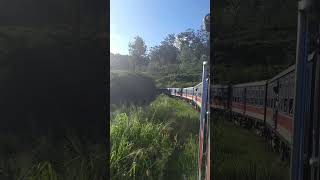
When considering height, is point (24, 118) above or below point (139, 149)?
A: above

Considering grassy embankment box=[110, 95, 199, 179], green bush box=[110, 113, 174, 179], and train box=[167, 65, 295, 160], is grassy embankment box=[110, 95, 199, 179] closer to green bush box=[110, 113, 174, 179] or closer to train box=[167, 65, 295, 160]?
green bush box=[110, 113, 174, 179]

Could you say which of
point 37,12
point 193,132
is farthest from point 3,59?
point 193,132

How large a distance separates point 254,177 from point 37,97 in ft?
5.64

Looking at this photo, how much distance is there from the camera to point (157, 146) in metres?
3.41

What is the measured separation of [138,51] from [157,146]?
783mm

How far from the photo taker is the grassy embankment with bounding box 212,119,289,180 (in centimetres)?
273

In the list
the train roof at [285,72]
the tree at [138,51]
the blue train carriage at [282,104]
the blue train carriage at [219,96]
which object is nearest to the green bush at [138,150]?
the tree at [138,51]

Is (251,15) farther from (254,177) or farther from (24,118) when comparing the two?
(24,118)

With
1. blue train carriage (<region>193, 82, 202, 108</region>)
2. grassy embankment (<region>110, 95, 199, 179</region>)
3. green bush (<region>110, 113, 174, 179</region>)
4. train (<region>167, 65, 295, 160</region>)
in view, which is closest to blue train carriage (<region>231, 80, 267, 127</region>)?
train (<region>167, 65, 295, 160</region>)

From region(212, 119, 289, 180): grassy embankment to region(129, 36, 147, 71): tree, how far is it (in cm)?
82

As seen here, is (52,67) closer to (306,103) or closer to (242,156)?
(242,156)

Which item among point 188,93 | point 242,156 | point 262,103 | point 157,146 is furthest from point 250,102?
point 157,146

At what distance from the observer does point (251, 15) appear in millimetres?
2828

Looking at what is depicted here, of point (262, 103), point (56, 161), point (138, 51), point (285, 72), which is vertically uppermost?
point (138, 51)
